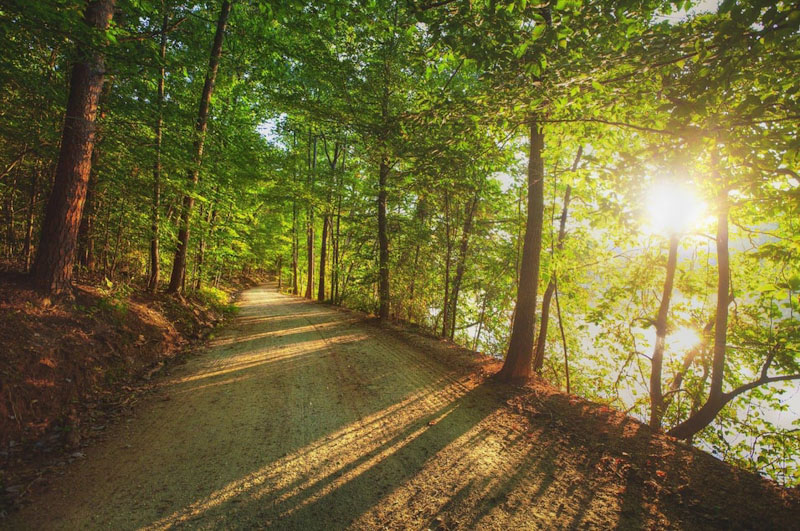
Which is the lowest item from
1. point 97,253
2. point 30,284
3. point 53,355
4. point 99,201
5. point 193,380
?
point 193,380

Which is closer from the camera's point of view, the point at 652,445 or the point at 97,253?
the point at 652,445

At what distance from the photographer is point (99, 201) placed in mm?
7504

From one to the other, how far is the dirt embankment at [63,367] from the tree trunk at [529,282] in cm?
652

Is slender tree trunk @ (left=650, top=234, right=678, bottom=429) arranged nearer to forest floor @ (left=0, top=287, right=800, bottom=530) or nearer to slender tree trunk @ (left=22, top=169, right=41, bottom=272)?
forest floor @ (left=0, top=287, right=800, bottom=530)

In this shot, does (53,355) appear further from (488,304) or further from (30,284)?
(488,304)

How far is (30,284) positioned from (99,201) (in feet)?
9.62

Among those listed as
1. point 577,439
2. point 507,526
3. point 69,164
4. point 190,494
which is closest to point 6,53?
point 69,164

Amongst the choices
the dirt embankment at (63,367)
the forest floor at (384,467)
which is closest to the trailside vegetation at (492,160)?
the dirt embankment at (63,367)

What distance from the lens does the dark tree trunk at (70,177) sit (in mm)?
5438

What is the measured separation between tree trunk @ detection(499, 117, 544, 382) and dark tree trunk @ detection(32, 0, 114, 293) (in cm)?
798

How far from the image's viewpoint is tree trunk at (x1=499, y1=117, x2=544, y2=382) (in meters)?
6.23

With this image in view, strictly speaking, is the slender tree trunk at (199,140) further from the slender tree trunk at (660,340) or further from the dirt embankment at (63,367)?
the slender tree trunk at (660,340)

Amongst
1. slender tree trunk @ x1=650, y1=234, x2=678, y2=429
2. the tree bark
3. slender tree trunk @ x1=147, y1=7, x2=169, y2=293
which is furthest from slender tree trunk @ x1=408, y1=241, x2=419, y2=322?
the tree bark

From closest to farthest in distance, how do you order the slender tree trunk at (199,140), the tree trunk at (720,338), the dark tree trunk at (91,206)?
1. the tree trunk at (720,338)
2. the dark tree trunk at (91,206)
3. the slender tree trunk at (199,140)
